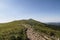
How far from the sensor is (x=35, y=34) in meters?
31.4

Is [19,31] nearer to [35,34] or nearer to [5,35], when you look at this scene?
[5,35]

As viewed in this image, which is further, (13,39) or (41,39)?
(13,39)

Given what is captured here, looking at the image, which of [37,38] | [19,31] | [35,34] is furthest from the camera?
[19,31]

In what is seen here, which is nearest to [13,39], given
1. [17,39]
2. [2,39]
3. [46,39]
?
[17,39]

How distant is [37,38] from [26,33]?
784 cm

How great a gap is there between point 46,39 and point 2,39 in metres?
10.0

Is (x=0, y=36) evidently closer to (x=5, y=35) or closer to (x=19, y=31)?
(x=5, y=35)

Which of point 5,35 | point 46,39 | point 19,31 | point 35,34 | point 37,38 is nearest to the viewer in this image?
point 46,39

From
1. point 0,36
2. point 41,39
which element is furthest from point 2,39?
point 41,39

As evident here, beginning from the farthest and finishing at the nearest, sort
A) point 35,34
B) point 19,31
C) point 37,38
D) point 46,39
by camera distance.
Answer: point 19,31
point 35,34
point 37,38
point 46,39

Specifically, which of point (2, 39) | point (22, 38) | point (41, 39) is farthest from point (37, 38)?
point (2, 39)

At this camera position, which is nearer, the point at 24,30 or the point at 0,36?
the point at 0,36

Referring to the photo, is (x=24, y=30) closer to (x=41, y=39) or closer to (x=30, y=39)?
(x=30, y=39)

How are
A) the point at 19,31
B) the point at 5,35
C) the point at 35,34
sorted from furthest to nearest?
the point at 19,31 → the point at 5,35 → the point at 35,34
